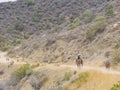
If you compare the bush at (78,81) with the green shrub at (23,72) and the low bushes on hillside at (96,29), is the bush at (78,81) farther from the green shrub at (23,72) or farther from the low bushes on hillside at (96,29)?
the low bushes on hillside at (96,29)

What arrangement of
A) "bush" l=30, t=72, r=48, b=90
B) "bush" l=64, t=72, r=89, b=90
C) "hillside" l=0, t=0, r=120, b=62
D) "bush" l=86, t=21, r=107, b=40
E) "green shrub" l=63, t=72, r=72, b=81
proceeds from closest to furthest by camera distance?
"bush" l=64, t=72, r=89, b=90, "green shrub" l=63, t=72, r=72, b=81, "bush" l=30, t=72, r=48, b=90, "hillside" l=0, t=0, r=120, b=62, "bush" l=86, t=21, r=107, b=40

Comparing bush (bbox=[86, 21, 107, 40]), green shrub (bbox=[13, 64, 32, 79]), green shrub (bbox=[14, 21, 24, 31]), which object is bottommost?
green shrub (bbox=[13, 64, 32, 79])

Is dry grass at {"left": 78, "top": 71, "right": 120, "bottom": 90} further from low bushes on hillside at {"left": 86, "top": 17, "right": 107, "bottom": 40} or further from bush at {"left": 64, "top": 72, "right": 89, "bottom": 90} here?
low bushes on hillside at {"left": 86, "top": 17, "right": 107, "bottom": 40}

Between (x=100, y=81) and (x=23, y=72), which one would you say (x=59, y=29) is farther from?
(x=100, y=81)

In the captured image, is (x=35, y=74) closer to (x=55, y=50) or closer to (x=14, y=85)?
(x=14, y=85)

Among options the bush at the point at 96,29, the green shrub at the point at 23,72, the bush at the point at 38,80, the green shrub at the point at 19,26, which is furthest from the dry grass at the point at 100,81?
the green shrub at the point at 19,26

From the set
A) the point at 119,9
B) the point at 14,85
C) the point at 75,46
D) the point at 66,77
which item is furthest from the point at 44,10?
the point at 66,77

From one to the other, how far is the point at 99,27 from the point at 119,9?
11411 mm

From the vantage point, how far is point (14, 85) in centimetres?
3694

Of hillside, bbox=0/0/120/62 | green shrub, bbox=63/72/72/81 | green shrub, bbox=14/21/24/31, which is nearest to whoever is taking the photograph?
green shrub, bbox=63/72/72/81

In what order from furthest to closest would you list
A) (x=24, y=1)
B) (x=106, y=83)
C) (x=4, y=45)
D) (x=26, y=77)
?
(x=24, y=1)
(x=4, y=45)
(x=26, y=77)
(x=106, y=83)

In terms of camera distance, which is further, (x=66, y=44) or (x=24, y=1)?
(x=24, y=1)

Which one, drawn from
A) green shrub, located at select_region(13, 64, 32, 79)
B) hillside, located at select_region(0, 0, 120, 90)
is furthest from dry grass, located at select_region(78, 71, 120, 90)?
green shrub, located at select_region(13, 64, 32, 79)

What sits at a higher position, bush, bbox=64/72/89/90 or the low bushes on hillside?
the low bushes on hillside
